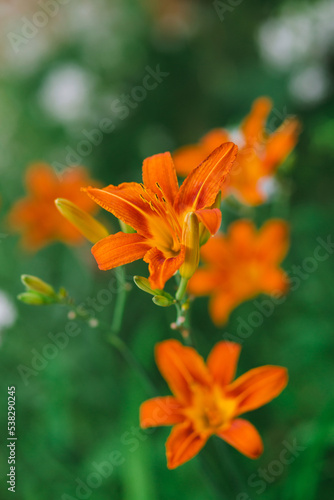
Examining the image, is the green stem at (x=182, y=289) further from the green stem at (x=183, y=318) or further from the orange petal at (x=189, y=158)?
the orange petal at (x=189, y=158)

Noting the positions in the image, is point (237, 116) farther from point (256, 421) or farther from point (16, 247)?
point (256, 421)

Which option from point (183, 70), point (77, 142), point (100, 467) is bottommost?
point (100, 467)

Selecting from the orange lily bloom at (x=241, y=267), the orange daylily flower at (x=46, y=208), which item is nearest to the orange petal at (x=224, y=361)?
the orange lily bloom at (x=241, y=267)

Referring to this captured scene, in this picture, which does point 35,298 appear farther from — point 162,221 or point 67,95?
point 67,95

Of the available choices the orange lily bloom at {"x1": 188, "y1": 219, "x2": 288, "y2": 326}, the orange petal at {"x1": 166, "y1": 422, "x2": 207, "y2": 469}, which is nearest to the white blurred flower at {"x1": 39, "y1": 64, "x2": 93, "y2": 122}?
the orange lily bloom at {"x1": 188, "y1": 219, "x2": 288, "y2": 326}

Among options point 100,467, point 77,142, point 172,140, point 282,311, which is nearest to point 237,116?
point 172,140
